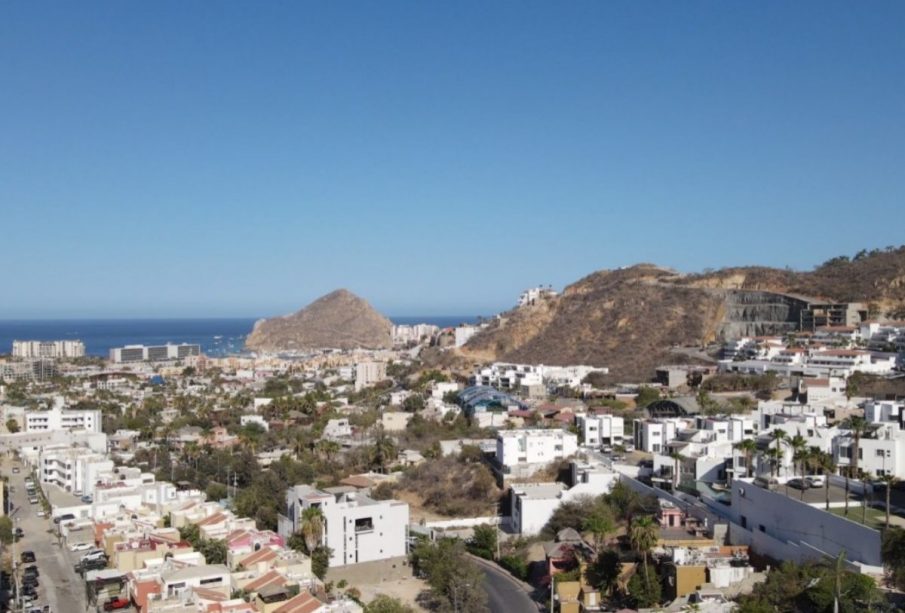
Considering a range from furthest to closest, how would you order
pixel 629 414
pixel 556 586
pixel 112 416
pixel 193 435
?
1. pixel 112 416
2. pixel 193 435
3. pixel 629 414
4. pixel 556 586

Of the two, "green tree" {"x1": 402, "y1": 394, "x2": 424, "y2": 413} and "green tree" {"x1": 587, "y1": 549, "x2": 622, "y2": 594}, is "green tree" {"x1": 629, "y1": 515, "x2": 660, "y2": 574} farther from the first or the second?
"green tree" {"x1": 402, "y1": 394, "x2": 424, "y2": 413}

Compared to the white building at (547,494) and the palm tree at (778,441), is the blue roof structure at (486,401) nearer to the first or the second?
the white building at (547,494)

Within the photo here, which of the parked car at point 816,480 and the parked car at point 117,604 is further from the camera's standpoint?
the parked car at point 816,480

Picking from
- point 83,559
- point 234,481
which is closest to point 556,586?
point 83,559

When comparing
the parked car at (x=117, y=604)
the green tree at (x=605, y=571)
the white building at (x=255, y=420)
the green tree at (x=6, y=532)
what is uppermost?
the white building at (x=255, y=420)

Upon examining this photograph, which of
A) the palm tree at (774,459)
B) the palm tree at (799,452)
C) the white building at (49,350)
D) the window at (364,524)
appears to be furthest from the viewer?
the white building at (49,350)

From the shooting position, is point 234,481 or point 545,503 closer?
point 545,503

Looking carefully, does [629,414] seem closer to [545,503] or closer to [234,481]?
[545,503]

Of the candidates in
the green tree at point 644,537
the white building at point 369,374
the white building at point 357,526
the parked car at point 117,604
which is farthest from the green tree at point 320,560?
the white building at point 369,374
